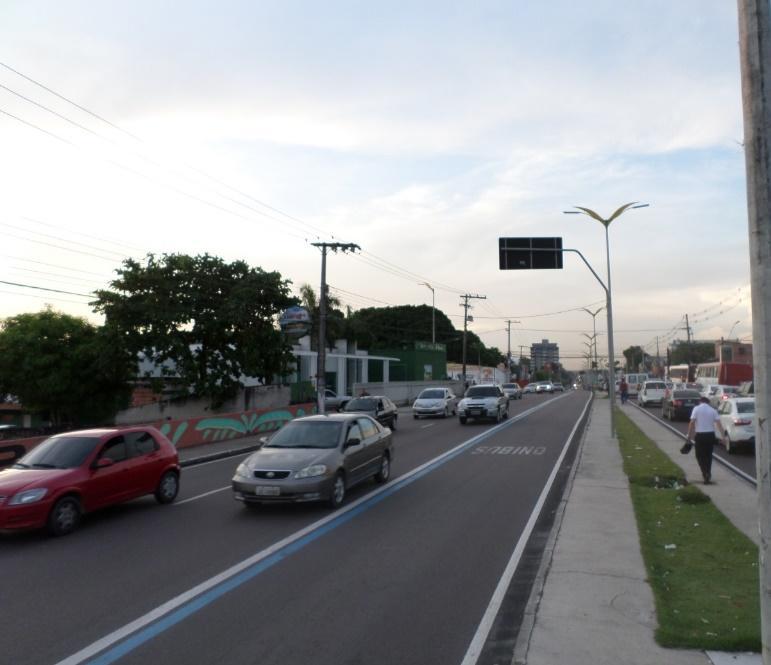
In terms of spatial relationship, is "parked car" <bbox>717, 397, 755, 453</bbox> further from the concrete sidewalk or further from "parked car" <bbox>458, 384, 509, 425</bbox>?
"parked car" <bbox>458, 384, 509, 425</bbox>

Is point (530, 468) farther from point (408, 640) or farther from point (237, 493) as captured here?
point (408, 640)

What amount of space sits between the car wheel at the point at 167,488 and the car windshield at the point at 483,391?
22.4 m

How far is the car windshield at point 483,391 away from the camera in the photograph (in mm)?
34000

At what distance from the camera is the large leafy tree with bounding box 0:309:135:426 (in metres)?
28.8

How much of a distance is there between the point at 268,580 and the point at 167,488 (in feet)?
18.7

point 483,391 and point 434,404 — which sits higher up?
point 483,391

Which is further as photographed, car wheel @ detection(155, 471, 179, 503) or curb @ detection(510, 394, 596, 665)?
car wheel @ detection(155, 471, 179, 503)

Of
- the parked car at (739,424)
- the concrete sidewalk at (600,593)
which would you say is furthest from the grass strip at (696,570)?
the parked car at (739,424)

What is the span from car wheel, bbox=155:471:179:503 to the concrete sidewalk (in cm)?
682

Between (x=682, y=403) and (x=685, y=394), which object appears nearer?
(x=682, y=403)

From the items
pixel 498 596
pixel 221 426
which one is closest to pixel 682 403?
pixel 221 426

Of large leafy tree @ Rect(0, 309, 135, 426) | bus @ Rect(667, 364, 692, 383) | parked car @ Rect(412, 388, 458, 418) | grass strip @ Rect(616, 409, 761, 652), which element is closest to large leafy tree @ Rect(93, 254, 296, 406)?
large leafy tree @ Rect(0, 309, 135, 426)

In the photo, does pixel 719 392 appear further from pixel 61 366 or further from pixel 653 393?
pixel 61 366

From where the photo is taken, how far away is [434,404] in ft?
125
